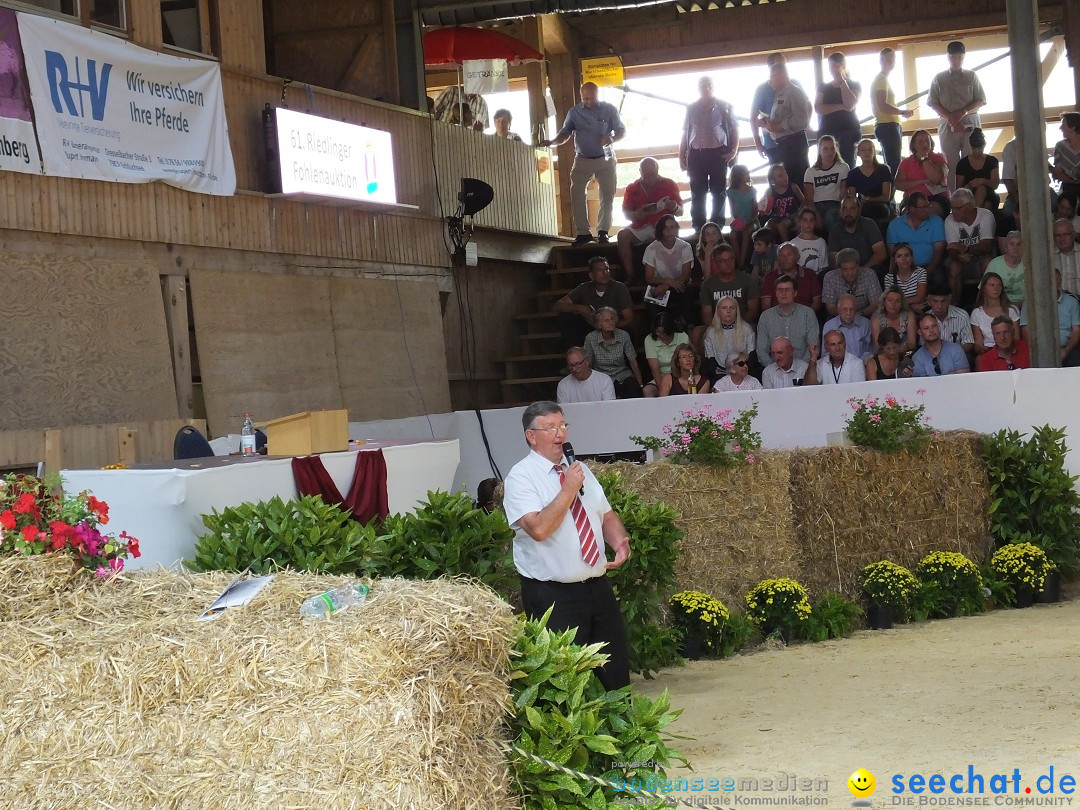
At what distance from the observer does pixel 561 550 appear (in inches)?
213

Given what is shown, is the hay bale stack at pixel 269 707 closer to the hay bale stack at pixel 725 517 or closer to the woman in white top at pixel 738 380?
the hay bale stack at pixel 725 517

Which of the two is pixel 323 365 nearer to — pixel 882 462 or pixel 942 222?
pixel 882 462

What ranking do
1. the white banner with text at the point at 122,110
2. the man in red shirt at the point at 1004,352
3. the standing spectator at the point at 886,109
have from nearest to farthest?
the white banner with text at the point at 122,110
the man in red shirt at the point at 1004,352
the standing spectator at the point at 886,109

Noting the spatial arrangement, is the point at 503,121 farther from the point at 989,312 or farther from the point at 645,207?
the point at 989,312

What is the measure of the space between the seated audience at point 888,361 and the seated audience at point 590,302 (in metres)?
3.31

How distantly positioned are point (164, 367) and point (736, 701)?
5374mm

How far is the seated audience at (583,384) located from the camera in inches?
491

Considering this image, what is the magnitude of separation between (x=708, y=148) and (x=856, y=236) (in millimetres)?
2701

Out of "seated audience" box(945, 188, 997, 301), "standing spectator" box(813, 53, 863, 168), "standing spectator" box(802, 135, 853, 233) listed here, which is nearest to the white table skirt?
"seated audience" box(945, 188, 997, 301)

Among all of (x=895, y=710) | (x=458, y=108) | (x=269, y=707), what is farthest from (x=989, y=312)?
(x=269, y=707)

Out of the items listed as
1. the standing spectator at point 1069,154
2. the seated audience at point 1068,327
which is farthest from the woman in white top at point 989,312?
the standing spectator at point 1069,154

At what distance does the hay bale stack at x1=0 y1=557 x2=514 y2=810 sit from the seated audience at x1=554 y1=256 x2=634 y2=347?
10.3 m

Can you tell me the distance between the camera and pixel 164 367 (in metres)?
10.1

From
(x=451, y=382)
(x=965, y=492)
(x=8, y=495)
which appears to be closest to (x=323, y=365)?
(x=451, y=382)
